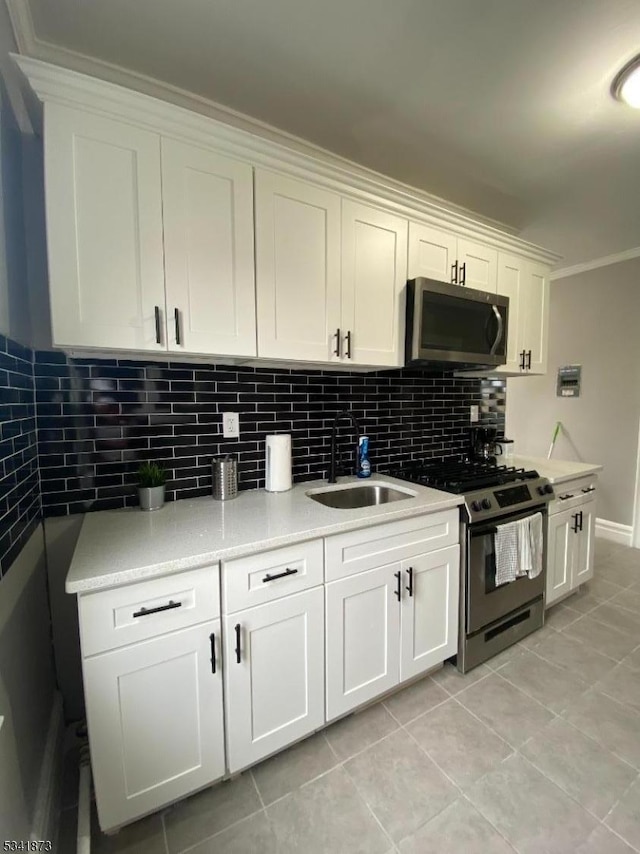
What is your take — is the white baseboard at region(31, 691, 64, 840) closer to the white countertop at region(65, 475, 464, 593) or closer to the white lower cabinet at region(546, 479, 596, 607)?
the white countertop at region(65, 475, 464, 593)

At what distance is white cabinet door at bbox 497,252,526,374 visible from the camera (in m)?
2.29

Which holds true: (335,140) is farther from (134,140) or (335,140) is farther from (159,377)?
(159,377)

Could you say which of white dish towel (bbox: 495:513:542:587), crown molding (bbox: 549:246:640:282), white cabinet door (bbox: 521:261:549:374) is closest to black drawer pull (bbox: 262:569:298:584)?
white dish towel (bbox: 495:513:542:587)

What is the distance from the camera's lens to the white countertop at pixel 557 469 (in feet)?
7.20

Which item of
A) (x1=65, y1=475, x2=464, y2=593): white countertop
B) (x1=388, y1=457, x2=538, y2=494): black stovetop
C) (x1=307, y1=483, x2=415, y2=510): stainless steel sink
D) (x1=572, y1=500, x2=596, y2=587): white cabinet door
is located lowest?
(x1=572, y1=500, x2=596, y2=587): white cabinet door

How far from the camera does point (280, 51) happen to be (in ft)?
4.19

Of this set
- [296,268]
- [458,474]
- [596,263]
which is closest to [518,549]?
→ [458,474]

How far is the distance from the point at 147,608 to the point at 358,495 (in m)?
1.22

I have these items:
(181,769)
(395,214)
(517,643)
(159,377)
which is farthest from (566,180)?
(181,769)

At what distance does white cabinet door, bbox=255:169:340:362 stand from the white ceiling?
0.37 m

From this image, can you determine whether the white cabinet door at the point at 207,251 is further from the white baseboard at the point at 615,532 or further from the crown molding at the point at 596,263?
the white baseboard at the point at 615,532

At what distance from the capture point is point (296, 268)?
1.56 meters

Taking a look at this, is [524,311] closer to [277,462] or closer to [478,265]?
[478,265]

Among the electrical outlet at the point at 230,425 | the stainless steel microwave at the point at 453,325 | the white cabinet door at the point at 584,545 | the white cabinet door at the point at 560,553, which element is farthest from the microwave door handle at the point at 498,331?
the electrical outlet at the point at 230,425
